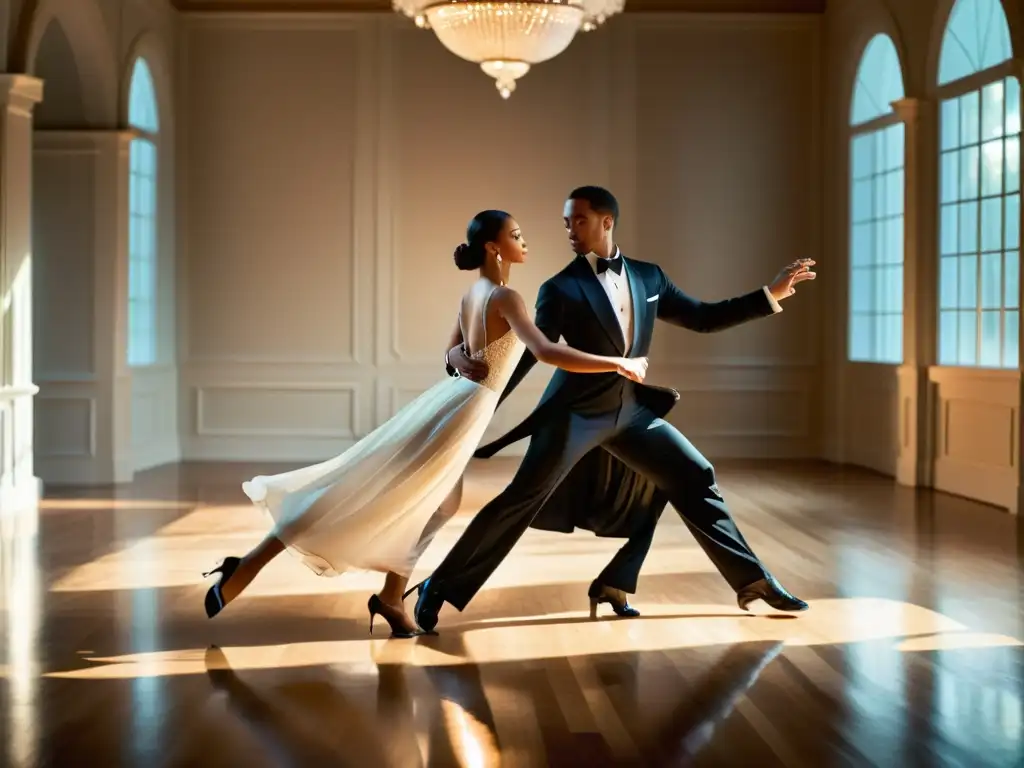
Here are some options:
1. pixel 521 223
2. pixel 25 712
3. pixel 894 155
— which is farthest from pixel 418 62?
pixel 25 712

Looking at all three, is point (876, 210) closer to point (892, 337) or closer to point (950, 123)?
point (892, 337)

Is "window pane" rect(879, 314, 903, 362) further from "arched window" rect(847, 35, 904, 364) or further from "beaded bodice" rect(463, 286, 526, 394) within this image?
"beaded bodice" rect(463, 286, 526, 394)

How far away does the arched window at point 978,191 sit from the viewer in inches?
312

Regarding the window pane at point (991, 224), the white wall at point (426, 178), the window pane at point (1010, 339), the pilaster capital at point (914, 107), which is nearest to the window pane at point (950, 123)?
the pilaster capital at point (914, 107)

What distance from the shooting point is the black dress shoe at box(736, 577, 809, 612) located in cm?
465

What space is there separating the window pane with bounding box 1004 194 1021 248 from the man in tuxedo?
3775 mm

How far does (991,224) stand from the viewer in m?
8.16

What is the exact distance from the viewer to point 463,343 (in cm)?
460

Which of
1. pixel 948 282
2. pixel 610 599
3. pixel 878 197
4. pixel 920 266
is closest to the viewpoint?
pixel 610 599

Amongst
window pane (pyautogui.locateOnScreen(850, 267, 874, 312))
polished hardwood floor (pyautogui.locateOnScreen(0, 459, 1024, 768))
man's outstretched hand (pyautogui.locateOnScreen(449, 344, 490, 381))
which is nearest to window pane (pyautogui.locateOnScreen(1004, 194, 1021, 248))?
polished hardwood floor (pyautogui.locateOnScreen(0, 459, 1024, 768))

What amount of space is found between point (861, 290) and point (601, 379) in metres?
6.38

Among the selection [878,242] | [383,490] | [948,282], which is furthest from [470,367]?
[878,242]

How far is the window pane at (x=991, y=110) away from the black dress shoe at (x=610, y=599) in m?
4.57

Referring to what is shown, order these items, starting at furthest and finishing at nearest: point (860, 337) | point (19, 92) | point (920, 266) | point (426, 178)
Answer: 1. point (426, 178)
2. point (860, 337)
3. point (920, 266)
4. point (19, 92)
